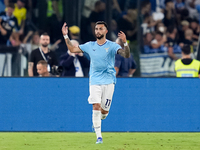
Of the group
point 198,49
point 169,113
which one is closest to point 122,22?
point 198,49

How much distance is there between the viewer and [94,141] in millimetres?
7895

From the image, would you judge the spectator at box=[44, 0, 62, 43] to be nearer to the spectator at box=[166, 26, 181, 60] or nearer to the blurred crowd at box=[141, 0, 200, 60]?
the blurred crowd at box=[141, 0, 200, 60]

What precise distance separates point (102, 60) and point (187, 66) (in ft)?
10.7

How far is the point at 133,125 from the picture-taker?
9.64 metres

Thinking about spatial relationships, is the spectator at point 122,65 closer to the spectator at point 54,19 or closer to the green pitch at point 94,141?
the green pitch at point 94,141

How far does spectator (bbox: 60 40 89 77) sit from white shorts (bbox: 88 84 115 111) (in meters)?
2.82

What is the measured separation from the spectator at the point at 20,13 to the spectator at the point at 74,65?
1.39 metres

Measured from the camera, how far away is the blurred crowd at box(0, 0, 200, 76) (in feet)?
36.3

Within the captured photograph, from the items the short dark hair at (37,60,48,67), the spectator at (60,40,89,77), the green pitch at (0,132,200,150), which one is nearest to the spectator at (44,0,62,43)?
the spectator at (60,40,89,77)

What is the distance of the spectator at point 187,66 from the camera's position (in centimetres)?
1010

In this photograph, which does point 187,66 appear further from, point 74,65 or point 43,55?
point 43,55

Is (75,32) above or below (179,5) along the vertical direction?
below

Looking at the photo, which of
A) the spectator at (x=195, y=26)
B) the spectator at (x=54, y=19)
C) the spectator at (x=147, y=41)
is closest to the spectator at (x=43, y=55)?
the spectator at (x=54, y=19)

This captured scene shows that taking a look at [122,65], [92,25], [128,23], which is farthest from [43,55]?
[128,23]
